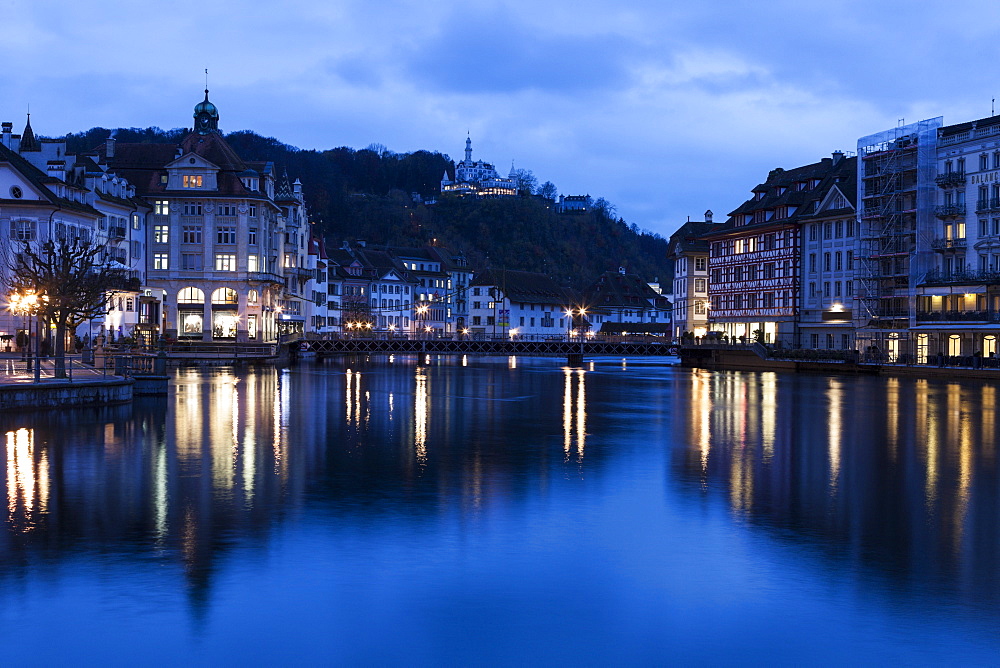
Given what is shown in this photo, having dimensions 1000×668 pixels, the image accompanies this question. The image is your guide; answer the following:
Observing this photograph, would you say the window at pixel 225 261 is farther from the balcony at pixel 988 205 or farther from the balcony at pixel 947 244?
the balcony at pixel 988 205

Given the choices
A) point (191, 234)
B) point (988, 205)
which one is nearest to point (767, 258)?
point (988, 205)

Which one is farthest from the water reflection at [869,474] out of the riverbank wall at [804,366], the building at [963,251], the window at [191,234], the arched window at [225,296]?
the window at [191,234]

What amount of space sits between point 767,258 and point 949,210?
23.6 metres

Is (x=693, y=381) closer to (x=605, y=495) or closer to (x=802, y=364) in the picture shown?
(x=802, y=364)

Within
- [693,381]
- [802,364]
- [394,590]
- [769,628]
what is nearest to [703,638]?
[769,628]

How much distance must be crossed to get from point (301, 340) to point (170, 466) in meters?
77.3

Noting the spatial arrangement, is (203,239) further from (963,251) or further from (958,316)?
(963,251)

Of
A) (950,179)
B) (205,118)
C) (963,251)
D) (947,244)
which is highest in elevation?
(205,118)

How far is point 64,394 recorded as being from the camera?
129 ft

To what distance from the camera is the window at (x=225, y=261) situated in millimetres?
105375

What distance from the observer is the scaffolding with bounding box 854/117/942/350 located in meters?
89.4

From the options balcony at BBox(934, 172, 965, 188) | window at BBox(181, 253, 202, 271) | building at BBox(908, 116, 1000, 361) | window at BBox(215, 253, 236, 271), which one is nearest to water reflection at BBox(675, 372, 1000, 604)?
building at BBox(908, 116, 1000, 361)

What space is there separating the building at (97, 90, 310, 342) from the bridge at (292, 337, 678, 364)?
23.5ft

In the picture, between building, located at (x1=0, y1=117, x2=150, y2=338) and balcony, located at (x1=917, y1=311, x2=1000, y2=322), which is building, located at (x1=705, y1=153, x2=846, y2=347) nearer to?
balcony, located at (x1=917, y1=311, x2=1000, y2=322)
